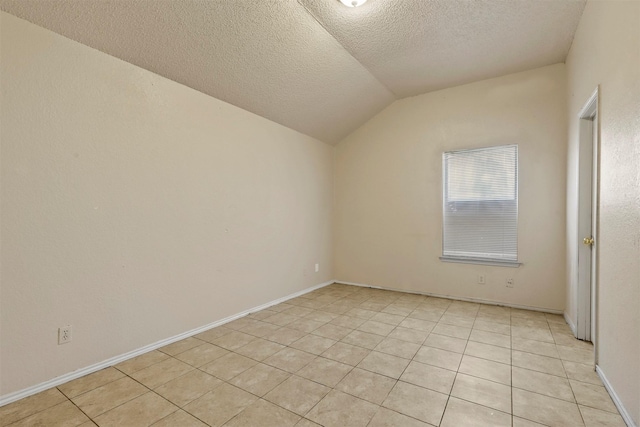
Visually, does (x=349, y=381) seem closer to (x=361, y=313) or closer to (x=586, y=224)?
(x=361, y=313)

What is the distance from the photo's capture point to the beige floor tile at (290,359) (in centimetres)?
226

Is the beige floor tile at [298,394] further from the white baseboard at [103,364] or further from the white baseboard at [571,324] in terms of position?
the white baseboard at [571,324]

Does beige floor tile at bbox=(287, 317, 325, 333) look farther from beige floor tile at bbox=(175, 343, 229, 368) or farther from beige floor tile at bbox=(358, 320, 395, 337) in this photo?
beige floor tile at bbox=(175, 343, 229, 368)

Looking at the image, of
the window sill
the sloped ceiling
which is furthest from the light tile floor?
the sloped ceiling

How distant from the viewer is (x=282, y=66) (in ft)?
9.84

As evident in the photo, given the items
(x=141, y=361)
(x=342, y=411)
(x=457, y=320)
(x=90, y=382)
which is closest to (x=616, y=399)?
(x=457, y=320)

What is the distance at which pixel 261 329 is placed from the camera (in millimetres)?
3016

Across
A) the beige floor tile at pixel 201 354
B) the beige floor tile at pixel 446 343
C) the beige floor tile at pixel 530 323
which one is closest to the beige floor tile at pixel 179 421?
the beige floor tile at pixel 201 354

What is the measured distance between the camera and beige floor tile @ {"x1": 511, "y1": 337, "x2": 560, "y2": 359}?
2.46 m

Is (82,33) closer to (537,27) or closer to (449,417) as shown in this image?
(449,417)

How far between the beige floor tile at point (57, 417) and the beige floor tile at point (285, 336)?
1.41 meters

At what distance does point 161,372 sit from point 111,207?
4.32ft

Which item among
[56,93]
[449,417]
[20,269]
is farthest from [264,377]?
[56,93]

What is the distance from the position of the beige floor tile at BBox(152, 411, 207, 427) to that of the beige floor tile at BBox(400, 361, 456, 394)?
134cm
